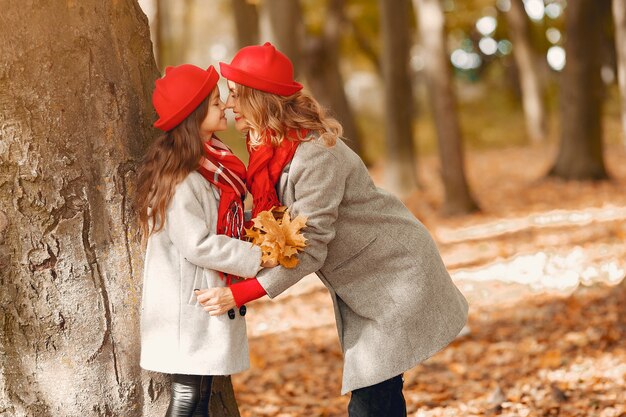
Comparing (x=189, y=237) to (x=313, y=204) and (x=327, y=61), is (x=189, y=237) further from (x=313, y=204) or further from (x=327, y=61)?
(x=327, y=61)

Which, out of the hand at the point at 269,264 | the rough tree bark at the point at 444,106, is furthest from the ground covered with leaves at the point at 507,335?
the hand at the point at 269,264

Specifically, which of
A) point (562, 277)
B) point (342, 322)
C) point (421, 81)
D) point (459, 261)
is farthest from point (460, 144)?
point (421, 81)

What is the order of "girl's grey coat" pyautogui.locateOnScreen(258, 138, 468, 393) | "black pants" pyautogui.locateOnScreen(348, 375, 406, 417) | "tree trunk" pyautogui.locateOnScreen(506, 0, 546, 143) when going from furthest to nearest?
"tree trunk" pyautogui.locateOnScreen(506, 0, 546, 143) → "black pants" pyautogui.locateOnScreen(348, 375, 406, 417) → "girl's grey coat" pyautogui.locateOnScreen(258, 138, 468, 393)

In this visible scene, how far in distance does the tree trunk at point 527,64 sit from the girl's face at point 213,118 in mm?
15497

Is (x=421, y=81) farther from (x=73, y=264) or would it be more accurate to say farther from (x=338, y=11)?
(x=73, y=264)

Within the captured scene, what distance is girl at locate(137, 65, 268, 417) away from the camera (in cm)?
295

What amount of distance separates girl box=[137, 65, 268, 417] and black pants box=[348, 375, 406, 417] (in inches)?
21.3

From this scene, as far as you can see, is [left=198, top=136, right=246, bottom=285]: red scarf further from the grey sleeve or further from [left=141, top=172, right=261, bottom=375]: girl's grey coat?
the grey sleeve

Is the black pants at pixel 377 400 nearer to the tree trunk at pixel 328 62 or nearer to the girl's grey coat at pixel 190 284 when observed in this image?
the girl's grey coat at pixel 190 284

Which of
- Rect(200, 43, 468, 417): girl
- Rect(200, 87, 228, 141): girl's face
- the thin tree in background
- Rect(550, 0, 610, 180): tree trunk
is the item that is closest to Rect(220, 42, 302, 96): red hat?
Rect(200, 43, 468, 417): girl

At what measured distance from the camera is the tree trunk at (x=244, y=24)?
16672mm

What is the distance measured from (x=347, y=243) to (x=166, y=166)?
762 mm

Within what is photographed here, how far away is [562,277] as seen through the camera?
7020 mm

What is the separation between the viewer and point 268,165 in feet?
9.83
